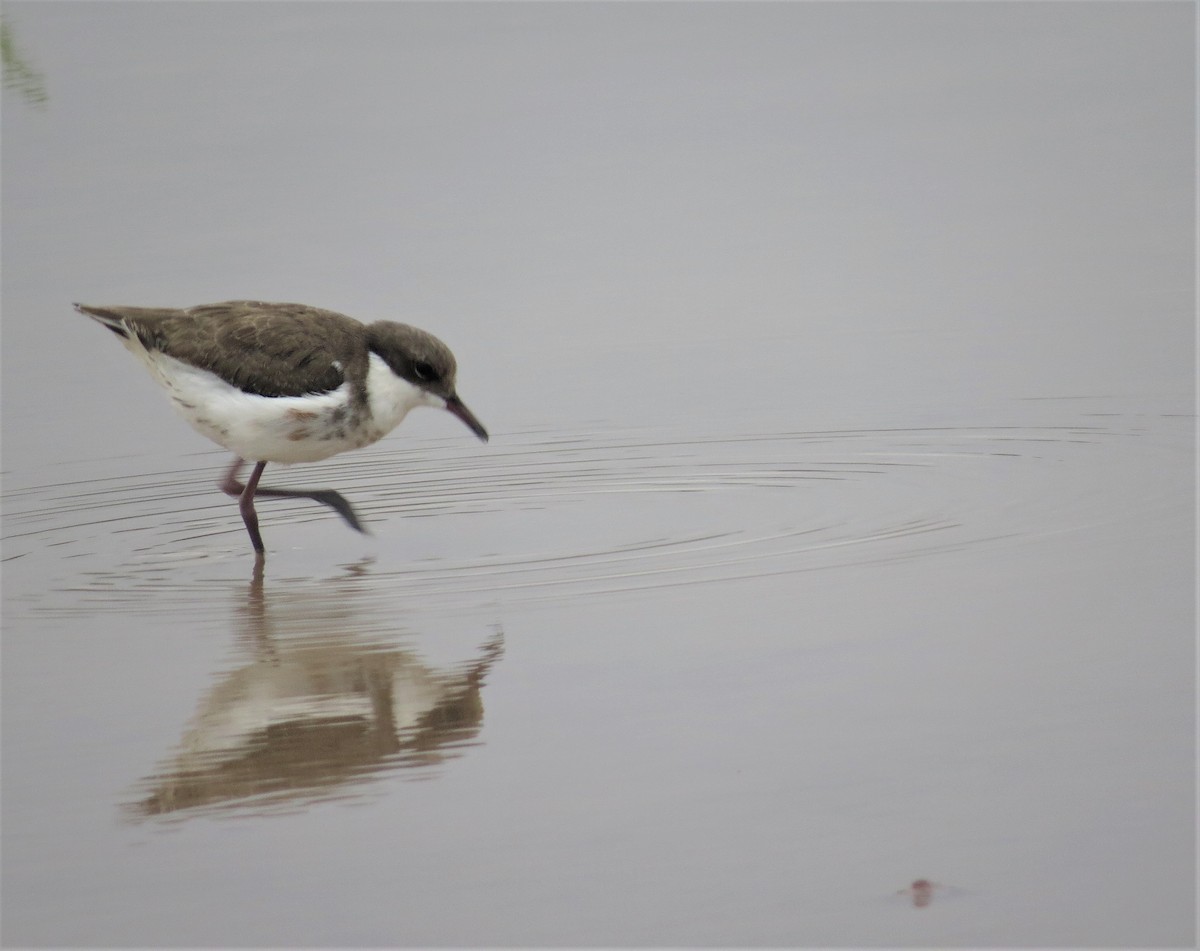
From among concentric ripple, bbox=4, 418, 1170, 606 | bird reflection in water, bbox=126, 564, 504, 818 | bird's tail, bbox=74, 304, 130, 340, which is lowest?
bird reflection in water, bbox=126, 564, 504, 818

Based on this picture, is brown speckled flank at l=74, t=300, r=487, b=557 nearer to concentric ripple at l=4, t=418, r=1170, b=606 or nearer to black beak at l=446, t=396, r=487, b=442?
black beak at l=446, t=396, r=487, b=442

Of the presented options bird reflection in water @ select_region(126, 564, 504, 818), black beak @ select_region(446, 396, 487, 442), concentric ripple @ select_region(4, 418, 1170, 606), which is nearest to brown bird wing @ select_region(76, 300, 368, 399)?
black beak @ select_region(446, 396, 487, 442)

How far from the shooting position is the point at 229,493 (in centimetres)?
830

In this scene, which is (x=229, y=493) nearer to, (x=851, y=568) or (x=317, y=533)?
(x=317, y=533)

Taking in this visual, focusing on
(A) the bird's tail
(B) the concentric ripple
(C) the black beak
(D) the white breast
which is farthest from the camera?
(A) the bird's tail

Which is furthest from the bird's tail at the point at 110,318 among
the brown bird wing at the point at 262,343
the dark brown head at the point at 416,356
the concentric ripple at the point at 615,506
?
the dark brown head at the point at 416,356

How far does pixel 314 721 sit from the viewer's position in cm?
579

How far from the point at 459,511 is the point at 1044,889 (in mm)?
4071

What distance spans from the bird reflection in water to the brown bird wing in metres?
1.31

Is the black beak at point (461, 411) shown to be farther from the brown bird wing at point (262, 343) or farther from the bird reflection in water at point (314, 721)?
the bird reflection in water at point (314, 721)

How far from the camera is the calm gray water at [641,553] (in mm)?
4746

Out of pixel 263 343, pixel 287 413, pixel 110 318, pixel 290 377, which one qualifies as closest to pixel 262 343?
pixel 263 343

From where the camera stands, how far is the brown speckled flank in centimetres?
773

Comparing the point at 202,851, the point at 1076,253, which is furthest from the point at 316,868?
the point at 1076,253
